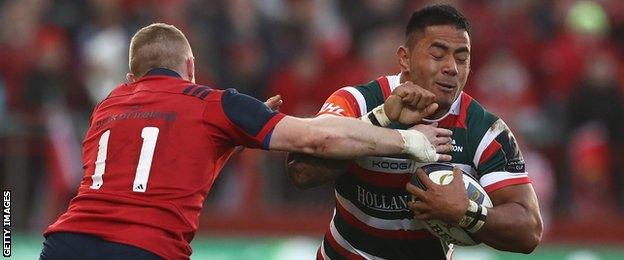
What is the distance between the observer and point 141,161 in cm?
679

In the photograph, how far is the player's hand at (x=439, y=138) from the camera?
7.15m

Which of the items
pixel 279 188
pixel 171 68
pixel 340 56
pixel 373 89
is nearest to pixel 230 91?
pixel 171 68

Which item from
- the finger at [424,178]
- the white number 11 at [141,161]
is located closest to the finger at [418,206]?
the finger at [424,178]

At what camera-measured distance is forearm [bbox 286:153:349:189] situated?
7.06 m

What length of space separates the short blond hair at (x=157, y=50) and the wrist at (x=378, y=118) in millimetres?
1079

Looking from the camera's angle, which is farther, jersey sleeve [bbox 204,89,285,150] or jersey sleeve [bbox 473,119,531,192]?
jersey sleeve [bbox 473,119,531,192]

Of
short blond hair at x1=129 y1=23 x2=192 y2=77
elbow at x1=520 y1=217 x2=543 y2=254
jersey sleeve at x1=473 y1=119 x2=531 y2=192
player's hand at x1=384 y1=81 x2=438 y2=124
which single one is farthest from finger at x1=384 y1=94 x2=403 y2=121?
short blond hair at x1=129 y1=23 x2=192 y2=77

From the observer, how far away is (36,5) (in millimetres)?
14609

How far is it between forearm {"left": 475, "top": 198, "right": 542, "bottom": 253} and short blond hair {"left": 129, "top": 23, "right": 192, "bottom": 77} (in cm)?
194

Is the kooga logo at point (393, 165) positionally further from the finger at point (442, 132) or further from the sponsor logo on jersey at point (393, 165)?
the finger at point (442, 132)

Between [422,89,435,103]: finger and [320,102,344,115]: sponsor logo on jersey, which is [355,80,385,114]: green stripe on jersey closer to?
[320,102,344,115]: sponsor logo on jersey

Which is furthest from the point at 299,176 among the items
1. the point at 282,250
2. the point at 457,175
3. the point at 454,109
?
the point at 282,250

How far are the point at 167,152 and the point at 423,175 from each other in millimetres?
1410

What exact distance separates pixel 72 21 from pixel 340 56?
3029 mm
